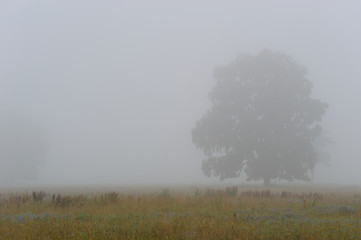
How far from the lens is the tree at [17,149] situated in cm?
5612

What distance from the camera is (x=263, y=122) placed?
32031mm

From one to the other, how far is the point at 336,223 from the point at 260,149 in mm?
23797

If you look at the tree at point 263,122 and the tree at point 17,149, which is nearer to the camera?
the tree at point 263,122

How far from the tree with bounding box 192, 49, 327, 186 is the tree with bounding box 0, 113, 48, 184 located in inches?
1571

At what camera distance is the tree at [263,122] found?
31.1 metres

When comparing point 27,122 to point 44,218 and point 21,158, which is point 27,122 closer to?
point 21,158

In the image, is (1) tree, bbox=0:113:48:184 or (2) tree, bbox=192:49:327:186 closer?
(2) tree, bbox=192:49:327:186

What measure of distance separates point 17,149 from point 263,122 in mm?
47826

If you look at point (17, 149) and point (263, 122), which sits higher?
point (263, 122)

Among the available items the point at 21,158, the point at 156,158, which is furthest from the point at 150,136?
the point at 21,158

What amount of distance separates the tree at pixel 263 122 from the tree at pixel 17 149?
3989 cm

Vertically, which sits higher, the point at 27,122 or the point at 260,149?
the point at 27,122

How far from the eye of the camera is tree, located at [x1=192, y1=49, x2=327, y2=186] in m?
31.1

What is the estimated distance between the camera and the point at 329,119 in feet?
577
